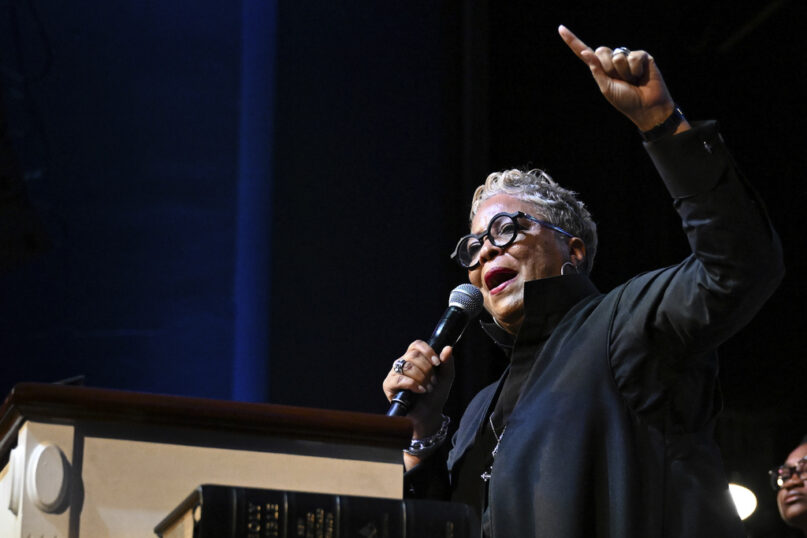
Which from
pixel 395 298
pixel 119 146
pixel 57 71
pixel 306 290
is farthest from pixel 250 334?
pixel 57 71

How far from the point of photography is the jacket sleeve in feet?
5.41

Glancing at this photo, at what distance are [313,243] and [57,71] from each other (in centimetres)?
92

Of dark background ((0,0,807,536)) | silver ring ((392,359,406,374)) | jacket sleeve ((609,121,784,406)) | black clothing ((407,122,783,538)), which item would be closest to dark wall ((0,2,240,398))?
dark background ((0,0,807,536))

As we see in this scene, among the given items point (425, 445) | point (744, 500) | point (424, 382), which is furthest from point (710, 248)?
point (744, 500)

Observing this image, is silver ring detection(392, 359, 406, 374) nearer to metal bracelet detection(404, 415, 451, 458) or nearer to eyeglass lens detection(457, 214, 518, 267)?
metal bracelet detection(404, 415, 451, 458)

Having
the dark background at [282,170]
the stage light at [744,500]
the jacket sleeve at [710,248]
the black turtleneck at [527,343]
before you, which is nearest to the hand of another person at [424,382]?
the black turtleneck at [527,343]

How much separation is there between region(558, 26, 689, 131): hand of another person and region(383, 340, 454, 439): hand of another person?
598mm

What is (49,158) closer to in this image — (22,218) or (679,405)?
(22,218)

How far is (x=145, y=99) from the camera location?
3.30 meters

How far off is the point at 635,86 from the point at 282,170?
1.53 metres

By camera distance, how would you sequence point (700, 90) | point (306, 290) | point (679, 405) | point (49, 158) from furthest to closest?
point (700, 90), point (49, 158), point (306, 290), point (679, 405)

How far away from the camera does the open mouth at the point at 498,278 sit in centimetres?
227

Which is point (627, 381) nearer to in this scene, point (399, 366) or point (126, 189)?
point (399, 366)

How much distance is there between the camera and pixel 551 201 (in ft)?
7.82
